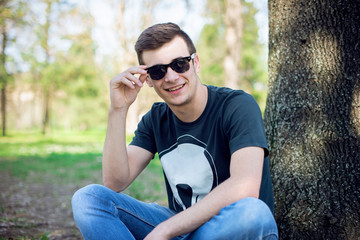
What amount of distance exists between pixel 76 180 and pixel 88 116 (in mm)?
39489

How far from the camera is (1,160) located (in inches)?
440

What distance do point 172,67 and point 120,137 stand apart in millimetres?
725

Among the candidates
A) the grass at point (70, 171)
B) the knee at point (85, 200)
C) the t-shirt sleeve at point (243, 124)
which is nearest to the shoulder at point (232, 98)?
the t-shirt sleeve at point (243, 124)

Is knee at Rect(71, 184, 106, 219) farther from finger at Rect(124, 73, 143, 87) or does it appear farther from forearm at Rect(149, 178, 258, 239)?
finger at Rect(124, 73, 143, 87)

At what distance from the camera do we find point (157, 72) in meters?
2.62

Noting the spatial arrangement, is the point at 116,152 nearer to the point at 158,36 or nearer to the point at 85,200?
the point at 85,200

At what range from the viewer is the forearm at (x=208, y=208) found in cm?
202

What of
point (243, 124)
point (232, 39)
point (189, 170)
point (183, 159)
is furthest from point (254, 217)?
point (232, 39)

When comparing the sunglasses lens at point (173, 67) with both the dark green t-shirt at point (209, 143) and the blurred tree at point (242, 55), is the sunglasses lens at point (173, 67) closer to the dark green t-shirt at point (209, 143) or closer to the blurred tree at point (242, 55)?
the dark green t-shirt at point (209, 143)

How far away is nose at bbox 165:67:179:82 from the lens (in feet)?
8.47

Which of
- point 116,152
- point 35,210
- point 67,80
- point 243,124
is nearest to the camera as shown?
point 243,124

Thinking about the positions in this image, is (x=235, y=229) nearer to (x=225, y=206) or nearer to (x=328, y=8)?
(x=225, y=206)

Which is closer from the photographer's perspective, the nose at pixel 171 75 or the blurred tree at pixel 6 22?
the nose at pixel 171 75

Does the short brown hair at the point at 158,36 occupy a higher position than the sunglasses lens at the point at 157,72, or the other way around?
the short brown hair at the point at 158,36
